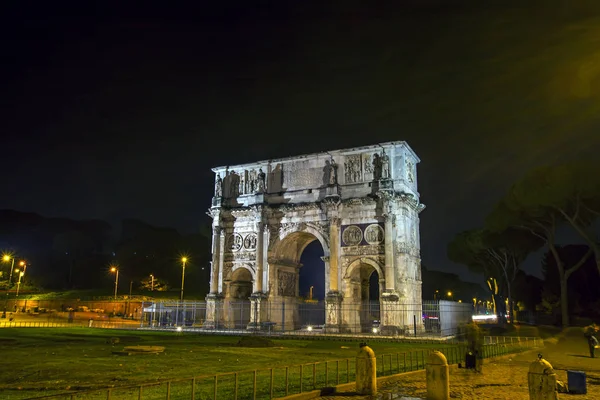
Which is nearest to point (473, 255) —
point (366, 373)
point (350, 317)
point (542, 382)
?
point (350, 317)

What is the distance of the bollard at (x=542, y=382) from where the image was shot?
7598 mm

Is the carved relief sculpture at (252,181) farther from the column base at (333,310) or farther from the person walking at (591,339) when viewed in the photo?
the person walking at (591,339)

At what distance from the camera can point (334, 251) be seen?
3312 centimetres

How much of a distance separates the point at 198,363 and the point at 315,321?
2916 cm

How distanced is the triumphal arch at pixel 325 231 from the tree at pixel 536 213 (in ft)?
24.5

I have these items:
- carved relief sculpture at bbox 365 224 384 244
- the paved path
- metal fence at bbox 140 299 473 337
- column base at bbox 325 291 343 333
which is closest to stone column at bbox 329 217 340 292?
column base at bbox 325 291 343 333

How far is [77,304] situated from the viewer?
57.1 meters

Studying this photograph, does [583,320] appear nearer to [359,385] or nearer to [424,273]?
[359,385]

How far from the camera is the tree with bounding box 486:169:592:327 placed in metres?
35.0

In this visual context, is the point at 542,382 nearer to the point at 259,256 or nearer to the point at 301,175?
the point at 259,256

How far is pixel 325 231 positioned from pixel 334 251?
169 centimetres

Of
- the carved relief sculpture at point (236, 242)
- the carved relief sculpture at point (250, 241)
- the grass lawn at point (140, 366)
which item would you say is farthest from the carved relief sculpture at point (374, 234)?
the grass lawn at point (140, 366)

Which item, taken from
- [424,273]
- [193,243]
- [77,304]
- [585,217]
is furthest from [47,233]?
[585,217]

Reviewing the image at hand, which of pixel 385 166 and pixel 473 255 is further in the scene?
pixel 473 255
